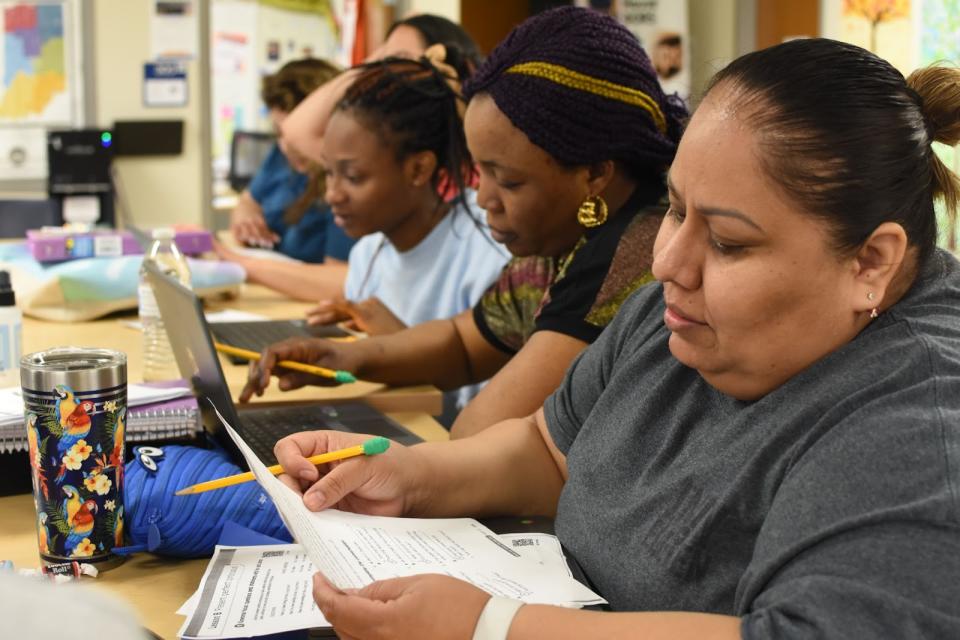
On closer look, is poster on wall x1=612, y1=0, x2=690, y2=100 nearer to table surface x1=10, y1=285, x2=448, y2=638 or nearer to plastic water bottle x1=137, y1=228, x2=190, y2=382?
table surface x1=10, y1=285, x2=448, y2=638

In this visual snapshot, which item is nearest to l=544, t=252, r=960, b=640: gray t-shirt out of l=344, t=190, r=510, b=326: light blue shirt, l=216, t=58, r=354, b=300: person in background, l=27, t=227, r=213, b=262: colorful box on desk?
l=344, t=190, r=510, b=326: light blue shirt

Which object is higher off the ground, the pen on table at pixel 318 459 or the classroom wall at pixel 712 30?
the classroom wall at pixel 712 30

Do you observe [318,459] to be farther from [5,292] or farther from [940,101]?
[5,292]

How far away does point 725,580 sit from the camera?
96 centimetres

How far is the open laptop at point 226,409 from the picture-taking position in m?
1.37

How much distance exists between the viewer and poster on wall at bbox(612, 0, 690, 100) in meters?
4.45

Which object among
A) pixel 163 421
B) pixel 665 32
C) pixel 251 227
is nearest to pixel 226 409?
pixel 163 421

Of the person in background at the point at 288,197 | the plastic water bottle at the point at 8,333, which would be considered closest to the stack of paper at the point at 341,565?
the plastic water bottle at the point at 8,333

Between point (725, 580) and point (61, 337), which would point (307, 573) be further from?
point (61, 337)

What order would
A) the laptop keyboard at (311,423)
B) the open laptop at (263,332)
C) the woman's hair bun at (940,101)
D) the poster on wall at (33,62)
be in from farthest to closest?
the poster on wall at (33,62)
the open laptop at (263,332)
the laptop keyboard at (311,423)
the woman's hair bun at (940,101)

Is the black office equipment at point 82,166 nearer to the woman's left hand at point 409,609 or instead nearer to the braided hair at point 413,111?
the braided hair at point 413,111

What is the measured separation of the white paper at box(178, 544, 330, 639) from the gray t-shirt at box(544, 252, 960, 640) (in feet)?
0.94

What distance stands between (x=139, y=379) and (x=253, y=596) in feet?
3.41

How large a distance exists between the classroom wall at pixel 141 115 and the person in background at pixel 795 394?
3.42m
